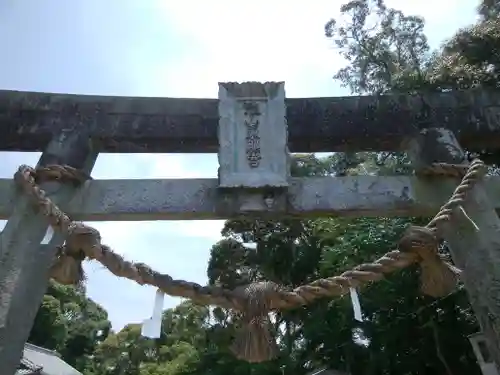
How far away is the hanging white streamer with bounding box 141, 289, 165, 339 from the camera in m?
2.49

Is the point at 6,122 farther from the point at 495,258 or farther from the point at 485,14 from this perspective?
the point at 485,14

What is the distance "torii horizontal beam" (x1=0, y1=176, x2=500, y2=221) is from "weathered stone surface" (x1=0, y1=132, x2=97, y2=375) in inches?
7.6

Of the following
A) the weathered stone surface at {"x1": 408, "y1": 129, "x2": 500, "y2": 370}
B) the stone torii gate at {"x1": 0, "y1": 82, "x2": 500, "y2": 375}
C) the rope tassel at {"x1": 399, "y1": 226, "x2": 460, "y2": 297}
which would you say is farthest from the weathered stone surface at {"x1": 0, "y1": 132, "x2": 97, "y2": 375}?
the weathered stone surface at {"x1": 408, "y1": 129, "x2": 500, "y2": 370}

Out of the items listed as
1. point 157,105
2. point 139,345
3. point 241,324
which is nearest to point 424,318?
point 157,105

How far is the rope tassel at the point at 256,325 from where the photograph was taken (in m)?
2.37

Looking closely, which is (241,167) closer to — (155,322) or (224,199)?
(224,199)

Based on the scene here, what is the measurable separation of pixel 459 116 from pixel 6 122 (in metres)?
3.86

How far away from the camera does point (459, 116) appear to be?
453cm

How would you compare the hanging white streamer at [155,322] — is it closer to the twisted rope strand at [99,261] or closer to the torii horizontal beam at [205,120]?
the twisted rope strand at [99,261]

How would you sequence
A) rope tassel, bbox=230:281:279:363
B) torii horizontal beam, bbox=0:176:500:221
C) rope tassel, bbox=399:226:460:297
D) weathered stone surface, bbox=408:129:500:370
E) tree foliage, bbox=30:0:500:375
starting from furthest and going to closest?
tree foliage, bbox=30:0:500:375 → torii horizontal beam, bbox=0:176:500:221 → weathered stone surface, bbox=408:129:500:370 → rope tassel, bbox=399:226:460:297 → rope tassel, bbox=230:281:279:363

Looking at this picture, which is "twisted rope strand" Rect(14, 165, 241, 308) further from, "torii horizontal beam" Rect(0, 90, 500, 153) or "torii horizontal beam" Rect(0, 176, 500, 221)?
"torii horizontal beam" Rect(0, 90, 500, 153)

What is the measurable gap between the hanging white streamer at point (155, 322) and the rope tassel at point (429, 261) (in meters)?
1.24

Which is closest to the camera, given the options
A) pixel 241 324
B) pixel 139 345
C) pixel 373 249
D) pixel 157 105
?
pixel 241 324

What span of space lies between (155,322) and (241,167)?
1808 millimetres
